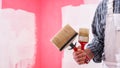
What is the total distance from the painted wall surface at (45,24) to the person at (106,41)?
2.10 ft

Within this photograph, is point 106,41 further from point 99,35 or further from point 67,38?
point 67,38

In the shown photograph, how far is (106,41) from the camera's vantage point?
1082mm

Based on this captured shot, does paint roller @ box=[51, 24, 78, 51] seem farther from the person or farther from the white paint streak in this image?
the white paint streak

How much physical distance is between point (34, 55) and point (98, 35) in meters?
0.90

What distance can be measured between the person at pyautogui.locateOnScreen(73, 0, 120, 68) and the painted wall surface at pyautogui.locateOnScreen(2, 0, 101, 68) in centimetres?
64

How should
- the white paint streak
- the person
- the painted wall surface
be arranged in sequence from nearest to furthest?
the person → the white paint streak → the painted wall surface

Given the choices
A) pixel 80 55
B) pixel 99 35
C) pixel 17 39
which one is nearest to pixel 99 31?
pixel 99 35

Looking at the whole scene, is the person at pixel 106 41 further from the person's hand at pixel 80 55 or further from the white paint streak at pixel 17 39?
the white paint streak at pixel 17 39

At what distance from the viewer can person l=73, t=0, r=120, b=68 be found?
1046 mm

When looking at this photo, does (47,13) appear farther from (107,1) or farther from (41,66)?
(107,1)

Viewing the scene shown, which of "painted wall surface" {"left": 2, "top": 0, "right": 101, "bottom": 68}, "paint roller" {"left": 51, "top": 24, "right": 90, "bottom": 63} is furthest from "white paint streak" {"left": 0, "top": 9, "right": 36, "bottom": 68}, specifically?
"paint roller" {"left": 51, "top": 24, "right": 90, "bottom": 63}

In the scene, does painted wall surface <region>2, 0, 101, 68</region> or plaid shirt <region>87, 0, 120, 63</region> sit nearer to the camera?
plaid shirt <region>87, 0, 120, 63</region>

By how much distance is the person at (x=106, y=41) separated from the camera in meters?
1.05

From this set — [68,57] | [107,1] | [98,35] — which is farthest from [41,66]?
[107,1]
